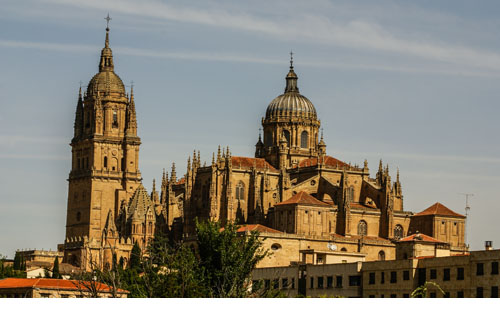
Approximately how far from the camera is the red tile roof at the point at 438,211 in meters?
120

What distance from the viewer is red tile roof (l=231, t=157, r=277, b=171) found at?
4899 inches


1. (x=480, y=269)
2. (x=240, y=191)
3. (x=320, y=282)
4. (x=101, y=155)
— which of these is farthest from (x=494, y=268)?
(x=101, y=155)

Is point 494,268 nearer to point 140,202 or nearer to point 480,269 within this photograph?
point 480,269

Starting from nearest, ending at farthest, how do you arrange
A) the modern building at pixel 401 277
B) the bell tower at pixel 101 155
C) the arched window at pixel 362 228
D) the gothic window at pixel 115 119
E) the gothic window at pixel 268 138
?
the modern building at pixel 401 277, the arched window at pixel 362 228, the gothic window at pixel 268 138, the bell tower at pixel 101 155, the gothic window at pixel 115 119

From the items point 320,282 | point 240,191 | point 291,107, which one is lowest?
point 320,282

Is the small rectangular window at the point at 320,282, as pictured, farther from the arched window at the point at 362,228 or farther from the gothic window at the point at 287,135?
the gothic window at the point at 287,135

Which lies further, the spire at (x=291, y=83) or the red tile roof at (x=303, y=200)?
the spire at (x=291, y=83)

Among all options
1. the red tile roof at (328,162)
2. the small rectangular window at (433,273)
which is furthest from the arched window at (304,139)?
the small rectangular window at (433,273)

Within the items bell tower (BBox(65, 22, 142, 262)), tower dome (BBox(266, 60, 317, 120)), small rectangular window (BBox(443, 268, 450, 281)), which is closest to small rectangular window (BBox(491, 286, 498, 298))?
small rectangular window (BBox(443, 268, 450, 281))

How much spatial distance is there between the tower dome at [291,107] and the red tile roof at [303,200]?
81.7ft

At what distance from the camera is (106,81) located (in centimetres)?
14900

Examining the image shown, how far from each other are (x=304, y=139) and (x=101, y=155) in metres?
29.0
